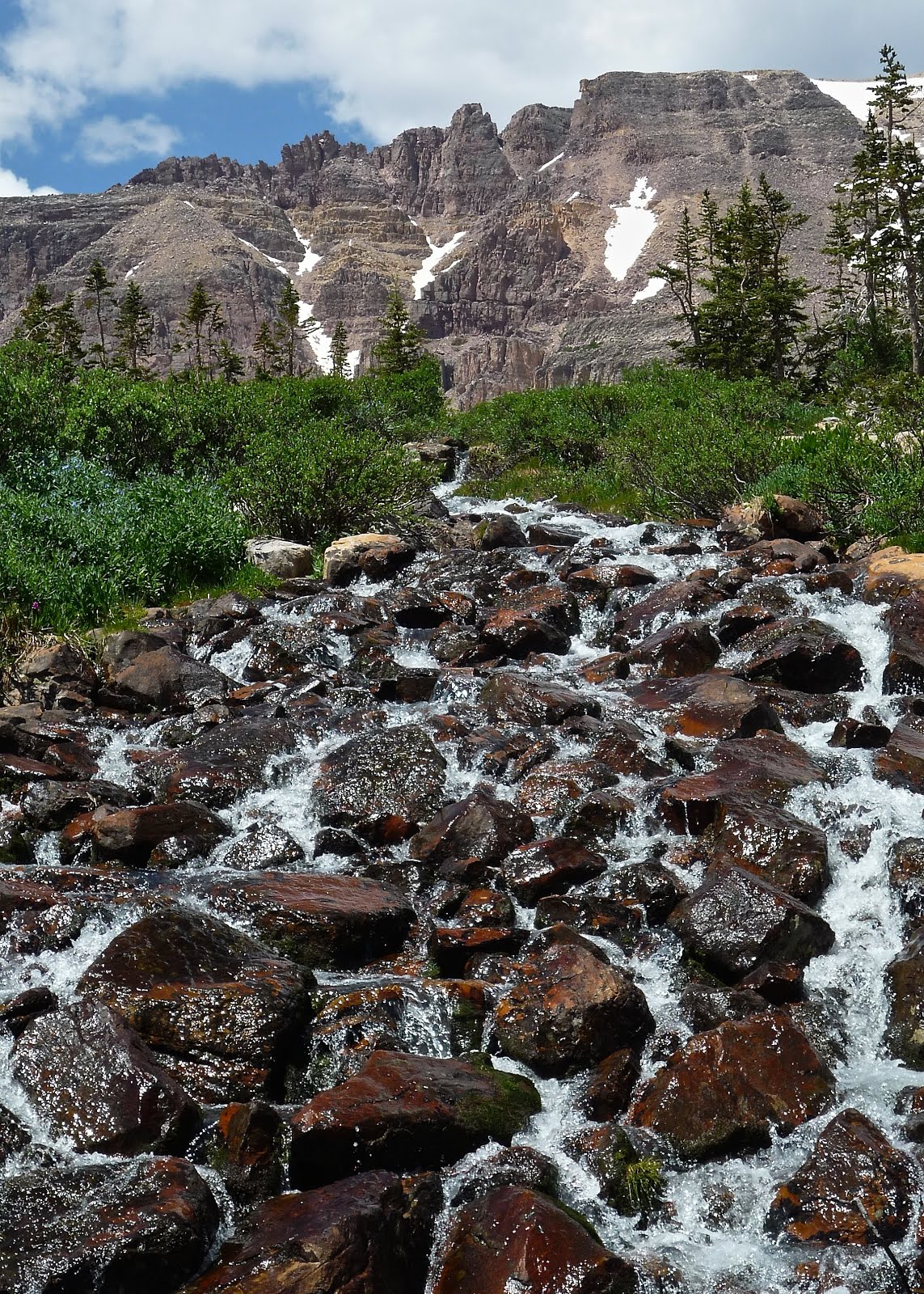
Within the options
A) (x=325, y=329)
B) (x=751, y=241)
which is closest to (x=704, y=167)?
(x=325, y=329)

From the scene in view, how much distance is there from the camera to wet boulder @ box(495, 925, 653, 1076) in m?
5.88

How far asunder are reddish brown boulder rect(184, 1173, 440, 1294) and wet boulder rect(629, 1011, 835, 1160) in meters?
1.36

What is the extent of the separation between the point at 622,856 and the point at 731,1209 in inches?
125

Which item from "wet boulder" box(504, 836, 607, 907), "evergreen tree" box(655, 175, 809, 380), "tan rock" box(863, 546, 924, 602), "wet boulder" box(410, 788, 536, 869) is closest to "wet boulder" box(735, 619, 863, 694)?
"tan rock" box(863, 546, 924, 602)

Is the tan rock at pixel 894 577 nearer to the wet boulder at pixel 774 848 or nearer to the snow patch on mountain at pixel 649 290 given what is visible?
the wet boulder at pixel 774 848

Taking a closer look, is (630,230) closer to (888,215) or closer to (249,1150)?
(888,215)

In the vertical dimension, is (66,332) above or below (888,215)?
above

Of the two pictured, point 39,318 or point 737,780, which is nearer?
point 737,780

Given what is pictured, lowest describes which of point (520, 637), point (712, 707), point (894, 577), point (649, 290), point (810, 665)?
point (712, 707)

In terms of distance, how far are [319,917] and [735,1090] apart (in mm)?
2814

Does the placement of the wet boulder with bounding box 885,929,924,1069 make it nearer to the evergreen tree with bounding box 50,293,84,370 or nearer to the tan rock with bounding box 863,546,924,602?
the tan rock with bounding box 863,546,924,602

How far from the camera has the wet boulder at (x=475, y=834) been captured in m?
7.99

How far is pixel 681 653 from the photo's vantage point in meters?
12.3

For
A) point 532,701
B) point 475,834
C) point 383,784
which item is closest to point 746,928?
point 475,834
